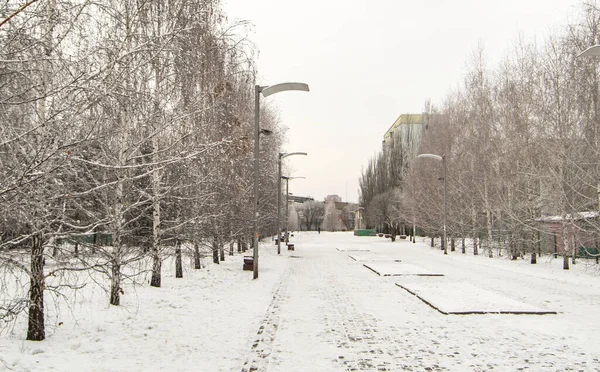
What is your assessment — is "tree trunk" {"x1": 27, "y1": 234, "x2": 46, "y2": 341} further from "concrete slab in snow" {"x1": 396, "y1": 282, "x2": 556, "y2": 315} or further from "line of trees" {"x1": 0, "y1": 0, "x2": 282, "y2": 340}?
"concrete slab in snow" {"x1": 396, "y1": 282, "x2": 556, "y2": 315}

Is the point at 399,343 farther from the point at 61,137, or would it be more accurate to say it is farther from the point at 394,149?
the point at 394,149

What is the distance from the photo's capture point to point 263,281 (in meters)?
15.4

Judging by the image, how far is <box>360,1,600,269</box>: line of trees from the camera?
1778 centimetres

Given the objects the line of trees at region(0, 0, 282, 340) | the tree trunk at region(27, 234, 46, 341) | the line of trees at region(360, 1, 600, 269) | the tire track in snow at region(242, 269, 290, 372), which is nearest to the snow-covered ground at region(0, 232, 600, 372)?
the tire track in snow at region(242, 269, 290, 372)

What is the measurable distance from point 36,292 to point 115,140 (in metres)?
3.89

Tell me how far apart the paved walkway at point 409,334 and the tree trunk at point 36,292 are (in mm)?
2818

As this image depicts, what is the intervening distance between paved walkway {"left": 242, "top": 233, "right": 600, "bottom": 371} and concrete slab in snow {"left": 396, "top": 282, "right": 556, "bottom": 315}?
0.96ft

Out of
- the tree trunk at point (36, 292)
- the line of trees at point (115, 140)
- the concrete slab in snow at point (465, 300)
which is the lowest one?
the concrete slab in snow at point (465, 300)

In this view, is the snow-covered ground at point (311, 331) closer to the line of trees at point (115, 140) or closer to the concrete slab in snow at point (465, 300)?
the concrete slab in snow at point (465, 300)

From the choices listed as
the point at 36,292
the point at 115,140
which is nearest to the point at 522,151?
the point at 115,140

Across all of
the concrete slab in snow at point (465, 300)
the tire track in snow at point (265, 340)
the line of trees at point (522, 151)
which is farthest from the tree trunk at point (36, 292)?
the line of trees at point (522, 151)

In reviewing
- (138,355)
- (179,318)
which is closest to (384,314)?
(179,318)

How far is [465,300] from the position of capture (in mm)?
11211

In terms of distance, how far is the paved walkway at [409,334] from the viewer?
612cm
